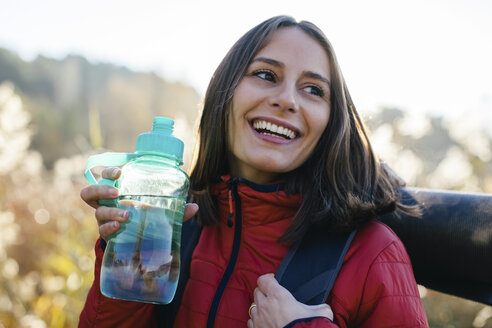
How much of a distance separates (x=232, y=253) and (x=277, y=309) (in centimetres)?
45

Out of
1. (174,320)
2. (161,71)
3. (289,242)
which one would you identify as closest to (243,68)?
(289,242)

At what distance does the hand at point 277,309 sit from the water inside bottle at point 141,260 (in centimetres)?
38

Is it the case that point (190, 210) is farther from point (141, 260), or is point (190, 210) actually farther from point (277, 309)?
point (277, 309)

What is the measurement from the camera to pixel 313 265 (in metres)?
1.65

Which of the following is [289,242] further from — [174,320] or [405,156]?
[405,156]

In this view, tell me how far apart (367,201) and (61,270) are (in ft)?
9.09

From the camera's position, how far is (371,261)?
1.59 meters

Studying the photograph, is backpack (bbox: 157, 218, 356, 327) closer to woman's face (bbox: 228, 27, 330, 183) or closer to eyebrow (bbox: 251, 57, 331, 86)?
woman's face (bbox: 228, 27, 330, 183)

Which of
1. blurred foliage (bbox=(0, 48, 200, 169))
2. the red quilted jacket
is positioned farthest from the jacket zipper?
blurred foliage (bbox=(0, 48, 200, 169))

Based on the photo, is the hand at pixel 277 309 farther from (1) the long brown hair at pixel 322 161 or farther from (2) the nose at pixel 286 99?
(2) the nose at pixel 286 99

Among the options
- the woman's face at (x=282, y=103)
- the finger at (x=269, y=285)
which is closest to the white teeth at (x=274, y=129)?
the woman's face at (x=282, y=103)

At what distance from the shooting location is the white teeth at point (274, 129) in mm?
1896

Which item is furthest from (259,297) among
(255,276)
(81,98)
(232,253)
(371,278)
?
(81,98)

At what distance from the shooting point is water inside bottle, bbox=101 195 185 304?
160 cm
